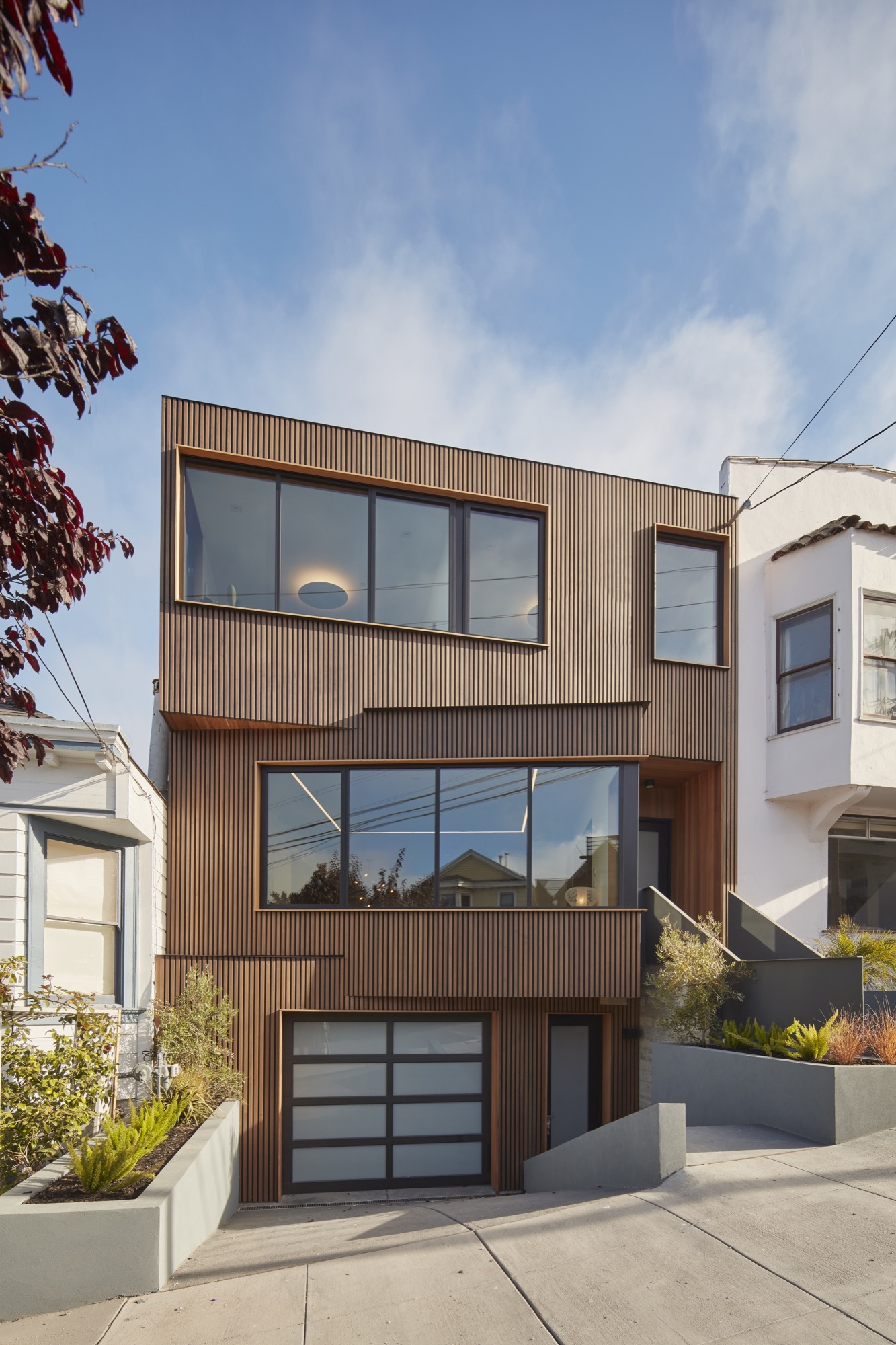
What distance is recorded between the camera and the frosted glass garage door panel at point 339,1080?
38.4 feet

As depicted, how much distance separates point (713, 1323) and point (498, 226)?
36.3ft

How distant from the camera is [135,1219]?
19.0 ft

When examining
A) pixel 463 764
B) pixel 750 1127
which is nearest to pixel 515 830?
pixel 463 764

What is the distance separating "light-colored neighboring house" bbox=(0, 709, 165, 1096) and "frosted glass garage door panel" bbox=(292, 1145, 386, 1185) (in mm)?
2652

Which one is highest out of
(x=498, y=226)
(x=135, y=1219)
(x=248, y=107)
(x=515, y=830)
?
(x=498, y=226)

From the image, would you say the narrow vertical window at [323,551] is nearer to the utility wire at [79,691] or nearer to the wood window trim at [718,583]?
the utility wire at [79,691]

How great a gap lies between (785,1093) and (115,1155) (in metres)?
5.90

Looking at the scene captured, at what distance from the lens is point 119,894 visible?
1044 cm

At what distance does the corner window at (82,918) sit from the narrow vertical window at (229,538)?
11.4ft

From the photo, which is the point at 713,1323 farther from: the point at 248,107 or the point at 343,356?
the point at 343,356

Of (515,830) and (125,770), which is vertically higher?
(125,770)

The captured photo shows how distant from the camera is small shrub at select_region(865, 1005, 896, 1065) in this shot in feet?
28.0

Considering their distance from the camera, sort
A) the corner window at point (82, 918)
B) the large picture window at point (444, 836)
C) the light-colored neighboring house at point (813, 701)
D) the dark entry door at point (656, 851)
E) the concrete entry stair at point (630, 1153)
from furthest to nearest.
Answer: the dark entry door at point (656, 851)
the light-colored neighboring house at point (813, 701)
the large picture window at point (444, 836)
the corner window at point (82, 918)
the concrete entry stair at point (630, 1153)

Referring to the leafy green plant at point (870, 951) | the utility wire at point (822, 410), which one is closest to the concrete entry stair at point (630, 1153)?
the leafy green plant at point (870, 951)
